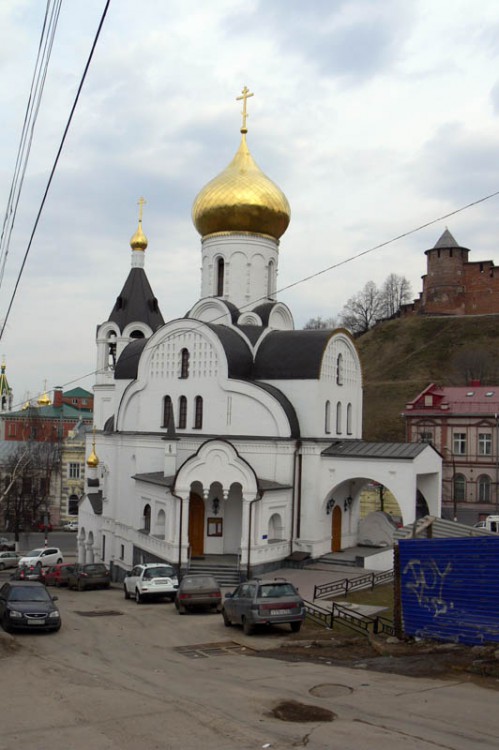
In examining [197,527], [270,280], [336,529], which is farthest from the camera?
[270,280]

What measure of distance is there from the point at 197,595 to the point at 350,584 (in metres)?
5.36

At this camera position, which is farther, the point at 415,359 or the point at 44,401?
→ the point at 415,359

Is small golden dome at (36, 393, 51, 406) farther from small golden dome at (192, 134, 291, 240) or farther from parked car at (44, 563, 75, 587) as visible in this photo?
parked car at (44, 563, 75, 587)

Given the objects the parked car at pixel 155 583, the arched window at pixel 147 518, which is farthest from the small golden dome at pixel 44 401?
the parked car at pixel 155 583

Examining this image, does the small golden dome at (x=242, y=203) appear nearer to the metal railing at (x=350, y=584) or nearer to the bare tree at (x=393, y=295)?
the metal railing at (x=350, y=584)

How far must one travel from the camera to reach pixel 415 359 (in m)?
77.4

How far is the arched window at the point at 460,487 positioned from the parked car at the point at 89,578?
84.0ft

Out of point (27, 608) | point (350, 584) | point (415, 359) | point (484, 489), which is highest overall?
point (415, 359)

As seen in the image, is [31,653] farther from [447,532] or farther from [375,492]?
[375,492]

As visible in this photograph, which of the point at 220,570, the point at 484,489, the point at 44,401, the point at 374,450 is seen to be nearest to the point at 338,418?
the point at 374,450

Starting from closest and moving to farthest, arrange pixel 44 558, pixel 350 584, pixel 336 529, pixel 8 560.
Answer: pixel 350 584 → pixel 336 529 → pixel 44 558 → pixel 8 560

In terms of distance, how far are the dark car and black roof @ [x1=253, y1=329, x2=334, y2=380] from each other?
43.7ft

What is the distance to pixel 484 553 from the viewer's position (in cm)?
1091

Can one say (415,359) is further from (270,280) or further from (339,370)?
(339,370)
